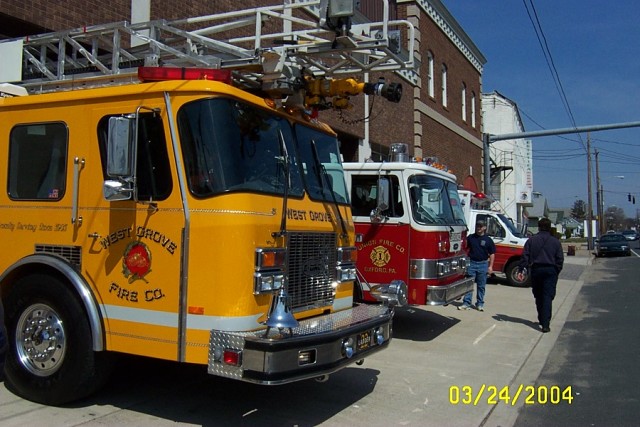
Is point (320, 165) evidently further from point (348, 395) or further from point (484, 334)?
point (484, 334)

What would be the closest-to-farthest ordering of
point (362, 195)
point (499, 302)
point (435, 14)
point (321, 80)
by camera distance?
point (321, 80)
point (362, 195)
point (499, 302)
point (435, 14)

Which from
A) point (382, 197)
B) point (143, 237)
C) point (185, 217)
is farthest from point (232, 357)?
point (382, 197)

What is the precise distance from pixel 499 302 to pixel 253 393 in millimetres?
8620

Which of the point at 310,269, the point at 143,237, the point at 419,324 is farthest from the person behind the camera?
the point at 419,324

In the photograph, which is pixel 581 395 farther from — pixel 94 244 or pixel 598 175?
pixel 598 175

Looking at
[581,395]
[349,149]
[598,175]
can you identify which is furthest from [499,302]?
[598,175]

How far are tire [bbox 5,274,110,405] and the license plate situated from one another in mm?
2123

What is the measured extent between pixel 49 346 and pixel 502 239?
13374 mm

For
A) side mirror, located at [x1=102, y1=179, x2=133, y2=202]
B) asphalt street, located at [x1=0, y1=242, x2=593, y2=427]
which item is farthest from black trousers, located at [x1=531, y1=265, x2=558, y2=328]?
side mirror, located at [x1=102, y1=179, x2=133, y2=202]

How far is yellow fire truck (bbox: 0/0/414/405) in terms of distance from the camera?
431cm

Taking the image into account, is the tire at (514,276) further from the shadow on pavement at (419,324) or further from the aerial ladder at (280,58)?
the aerial ladder at (280,58)

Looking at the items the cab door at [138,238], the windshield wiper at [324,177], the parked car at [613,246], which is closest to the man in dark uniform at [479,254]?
the windshield wiper at [324,177]

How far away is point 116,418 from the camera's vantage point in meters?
4.84
